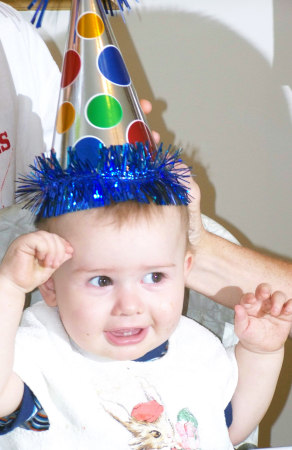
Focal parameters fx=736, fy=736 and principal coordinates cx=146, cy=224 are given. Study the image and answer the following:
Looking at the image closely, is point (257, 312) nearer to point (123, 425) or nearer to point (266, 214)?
point (123, 425)

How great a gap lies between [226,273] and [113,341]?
0.32 meters

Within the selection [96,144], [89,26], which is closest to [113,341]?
[96,144]

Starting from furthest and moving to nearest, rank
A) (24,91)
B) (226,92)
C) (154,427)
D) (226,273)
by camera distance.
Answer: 1. (226,92)
2. (24,91)
3. (226,273)
4. (154,427)

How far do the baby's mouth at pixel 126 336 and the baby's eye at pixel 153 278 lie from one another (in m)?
0.06

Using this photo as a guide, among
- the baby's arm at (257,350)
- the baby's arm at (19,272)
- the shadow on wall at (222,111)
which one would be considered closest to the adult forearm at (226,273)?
the baby's arm at (257,350)

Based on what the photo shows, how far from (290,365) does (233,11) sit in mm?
883

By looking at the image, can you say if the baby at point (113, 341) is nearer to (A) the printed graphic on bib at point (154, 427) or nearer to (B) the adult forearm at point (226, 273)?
(A) the printed graphic on bib at point (154, 427)

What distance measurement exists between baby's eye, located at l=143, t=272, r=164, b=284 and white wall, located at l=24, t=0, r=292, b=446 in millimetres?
910

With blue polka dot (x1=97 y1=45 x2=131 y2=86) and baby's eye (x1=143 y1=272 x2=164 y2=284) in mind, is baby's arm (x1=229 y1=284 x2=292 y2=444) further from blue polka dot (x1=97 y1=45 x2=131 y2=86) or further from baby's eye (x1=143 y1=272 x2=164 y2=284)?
blue polka dot (x1=97 y1=45 x2=131 y2=86)

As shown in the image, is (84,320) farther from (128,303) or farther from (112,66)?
(112,66)

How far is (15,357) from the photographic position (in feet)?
2.86

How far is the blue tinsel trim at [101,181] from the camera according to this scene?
0.83 metres

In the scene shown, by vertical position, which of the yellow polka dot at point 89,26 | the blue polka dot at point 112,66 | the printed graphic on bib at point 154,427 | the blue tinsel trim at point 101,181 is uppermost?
the yellow polka dot at point 89,26

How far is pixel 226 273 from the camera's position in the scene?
112cm
